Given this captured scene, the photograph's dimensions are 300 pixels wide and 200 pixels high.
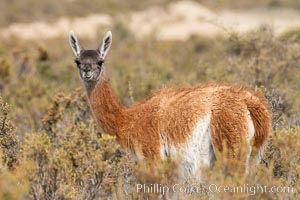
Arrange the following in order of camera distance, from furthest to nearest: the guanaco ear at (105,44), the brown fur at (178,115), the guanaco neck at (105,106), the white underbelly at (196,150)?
the guanaco ear at (105,44) < the guanaco neck at (105,106) < the white underbelly at (196,150) < the brown fur at (178,115)

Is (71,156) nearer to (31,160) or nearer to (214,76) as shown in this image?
(31,160)

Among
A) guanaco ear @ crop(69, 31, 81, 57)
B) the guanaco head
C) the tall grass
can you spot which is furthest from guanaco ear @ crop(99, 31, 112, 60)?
the tall grass

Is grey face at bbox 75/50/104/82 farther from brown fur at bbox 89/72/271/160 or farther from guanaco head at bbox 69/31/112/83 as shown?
brown fur at bbox 89/72/271/160

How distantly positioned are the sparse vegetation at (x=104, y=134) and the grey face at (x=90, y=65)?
23.5 inches

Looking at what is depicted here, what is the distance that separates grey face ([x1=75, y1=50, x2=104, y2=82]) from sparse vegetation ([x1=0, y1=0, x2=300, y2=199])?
1.96 ft

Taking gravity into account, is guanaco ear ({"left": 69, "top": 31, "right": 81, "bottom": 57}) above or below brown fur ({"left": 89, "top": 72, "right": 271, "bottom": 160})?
above

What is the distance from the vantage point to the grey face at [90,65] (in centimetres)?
637

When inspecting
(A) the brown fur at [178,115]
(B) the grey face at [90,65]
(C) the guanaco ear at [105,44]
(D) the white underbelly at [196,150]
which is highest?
(C) the guanaco ear at [105,44]

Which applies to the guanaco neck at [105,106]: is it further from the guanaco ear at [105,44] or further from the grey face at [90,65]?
the guanaco ear at [105,44]

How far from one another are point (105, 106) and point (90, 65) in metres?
0.52

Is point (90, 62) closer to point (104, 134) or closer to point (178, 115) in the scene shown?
point (178, 115)

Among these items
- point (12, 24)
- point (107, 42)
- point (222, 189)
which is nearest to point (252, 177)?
point (222, 189)

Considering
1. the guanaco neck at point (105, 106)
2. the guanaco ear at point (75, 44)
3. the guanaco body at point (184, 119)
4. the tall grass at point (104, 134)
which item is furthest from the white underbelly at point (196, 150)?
the guanaco ear at point (75, 44)

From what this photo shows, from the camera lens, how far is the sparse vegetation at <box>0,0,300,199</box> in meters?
4.83
